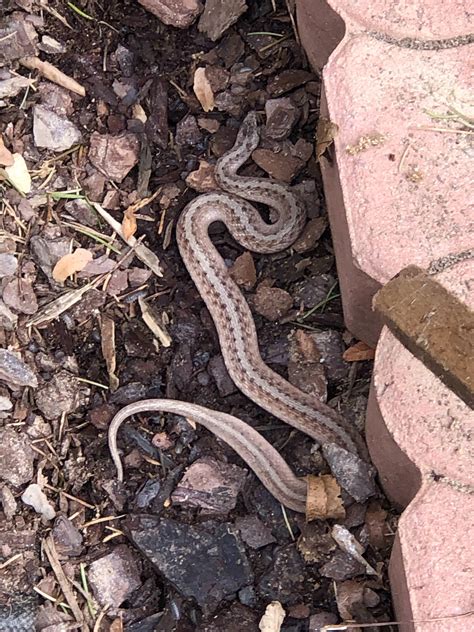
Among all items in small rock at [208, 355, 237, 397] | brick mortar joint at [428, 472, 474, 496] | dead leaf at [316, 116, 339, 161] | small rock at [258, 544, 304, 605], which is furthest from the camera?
small rock at [208, 355, 237, 397]

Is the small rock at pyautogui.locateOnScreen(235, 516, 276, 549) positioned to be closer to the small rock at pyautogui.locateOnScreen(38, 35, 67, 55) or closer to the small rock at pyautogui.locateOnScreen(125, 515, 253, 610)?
the small rock at pyautogui.locateOnScreen(125, 515, 253, 610)

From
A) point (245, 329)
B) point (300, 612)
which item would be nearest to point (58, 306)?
point (245, 329)

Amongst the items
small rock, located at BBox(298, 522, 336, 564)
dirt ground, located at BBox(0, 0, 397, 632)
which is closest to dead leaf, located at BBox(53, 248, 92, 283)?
dirt ground, located at BBox(0, 0, 397, 632)

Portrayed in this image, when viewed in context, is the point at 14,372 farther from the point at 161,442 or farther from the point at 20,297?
the point at 161,442

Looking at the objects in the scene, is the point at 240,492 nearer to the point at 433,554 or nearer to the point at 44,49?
the point at 433,554

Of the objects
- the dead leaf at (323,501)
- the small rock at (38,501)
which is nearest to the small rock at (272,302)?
the dead leaf at (323,501)

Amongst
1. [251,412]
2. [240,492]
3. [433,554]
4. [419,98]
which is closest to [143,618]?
[240,492]

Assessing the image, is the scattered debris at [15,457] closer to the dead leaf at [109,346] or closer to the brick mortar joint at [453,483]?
the dead leaf at [109,346]
